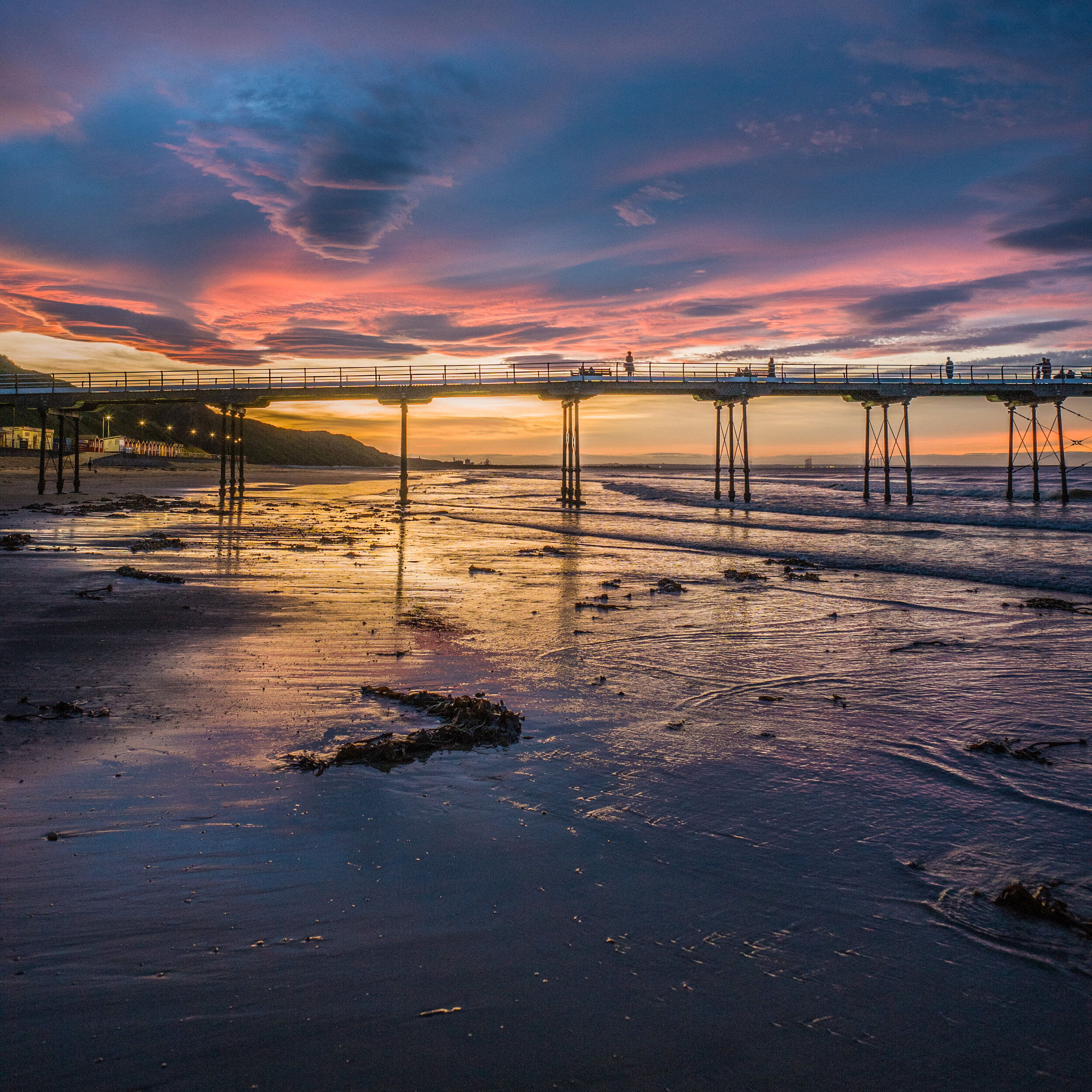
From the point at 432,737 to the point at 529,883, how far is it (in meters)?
2.25

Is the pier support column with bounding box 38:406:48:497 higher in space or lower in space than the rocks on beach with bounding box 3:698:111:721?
higher

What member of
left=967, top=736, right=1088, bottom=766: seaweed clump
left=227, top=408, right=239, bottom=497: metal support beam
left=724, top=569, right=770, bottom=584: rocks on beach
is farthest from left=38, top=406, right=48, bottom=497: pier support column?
left=967, top=736, right=1088, bottom=766: seaweed clump

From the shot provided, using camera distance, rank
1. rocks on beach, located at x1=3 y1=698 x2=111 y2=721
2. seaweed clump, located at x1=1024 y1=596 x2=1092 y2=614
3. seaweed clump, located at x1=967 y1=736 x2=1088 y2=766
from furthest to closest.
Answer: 1. seaweed clump, located at x1=1024 y1=596 x2=1092 y2=614
2. rocks on beach, located at x1=3 y1=698 x2=111 y2=721
3. seaweed clump, located at x1=967 y1=736 x2=1088 y2=766

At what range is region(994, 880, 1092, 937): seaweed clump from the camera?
3.55 m

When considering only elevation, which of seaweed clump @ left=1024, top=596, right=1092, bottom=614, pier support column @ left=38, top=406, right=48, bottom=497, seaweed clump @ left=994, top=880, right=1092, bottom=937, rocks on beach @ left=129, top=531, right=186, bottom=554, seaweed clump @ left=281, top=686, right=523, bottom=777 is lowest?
seaweed clump @ left=994, top=880, right=1092, bottom=937

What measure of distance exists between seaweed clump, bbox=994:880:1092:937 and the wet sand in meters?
0.11

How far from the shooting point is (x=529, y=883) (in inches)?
150

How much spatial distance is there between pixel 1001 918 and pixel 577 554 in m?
17.3

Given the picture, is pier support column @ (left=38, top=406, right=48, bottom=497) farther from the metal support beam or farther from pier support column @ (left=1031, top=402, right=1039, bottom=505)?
pier support column @ (left=1031, top=402, right=1039, bottom=505)

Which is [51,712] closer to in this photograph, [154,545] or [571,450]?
[154,545]

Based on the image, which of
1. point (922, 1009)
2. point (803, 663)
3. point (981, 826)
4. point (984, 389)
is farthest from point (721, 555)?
point (984, 389)

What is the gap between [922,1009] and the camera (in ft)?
9.77

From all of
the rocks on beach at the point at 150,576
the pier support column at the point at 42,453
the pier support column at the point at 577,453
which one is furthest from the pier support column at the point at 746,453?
the pier support column at the point at 42,453

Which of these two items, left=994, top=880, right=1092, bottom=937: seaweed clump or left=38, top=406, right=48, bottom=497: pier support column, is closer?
left=994, top=880, right=1092, bottom=937: seaweed clump
